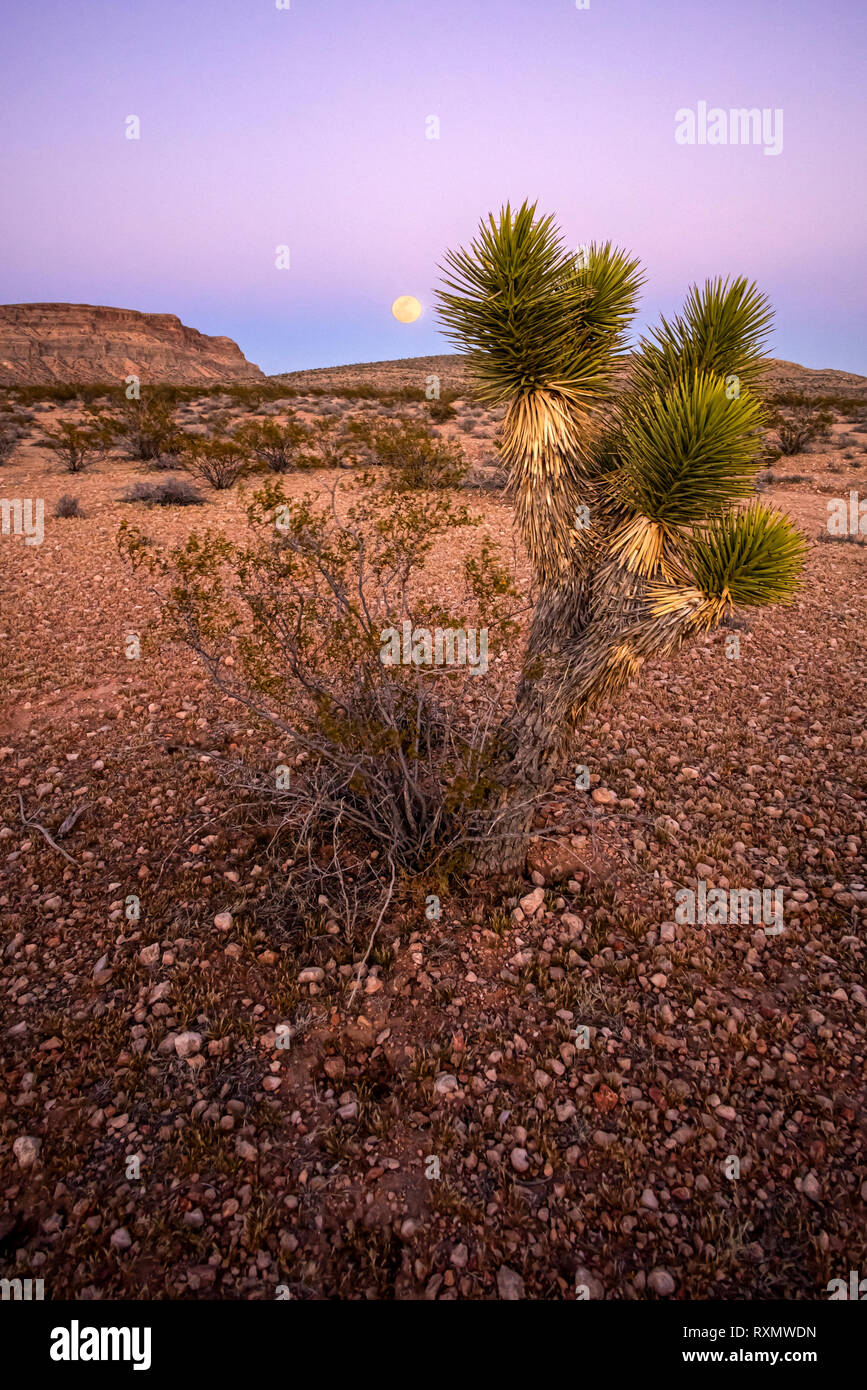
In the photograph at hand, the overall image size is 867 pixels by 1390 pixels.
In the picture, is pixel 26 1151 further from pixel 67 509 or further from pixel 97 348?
pixel 97 348

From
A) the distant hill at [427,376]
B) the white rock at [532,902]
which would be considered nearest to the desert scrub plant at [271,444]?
the white rock at [532,902]

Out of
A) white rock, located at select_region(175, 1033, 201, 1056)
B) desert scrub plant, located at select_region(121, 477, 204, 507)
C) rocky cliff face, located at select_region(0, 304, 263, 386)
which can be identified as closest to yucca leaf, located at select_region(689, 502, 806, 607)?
white rock, located at select_region(175, 1033, 201, 1056)

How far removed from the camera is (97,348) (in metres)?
61.9

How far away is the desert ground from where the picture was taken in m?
2.12

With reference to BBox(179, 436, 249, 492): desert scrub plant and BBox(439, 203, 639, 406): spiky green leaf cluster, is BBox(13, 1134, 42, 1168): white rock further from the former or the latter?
BBox(179, 436, 249, 492): desert scrub plant

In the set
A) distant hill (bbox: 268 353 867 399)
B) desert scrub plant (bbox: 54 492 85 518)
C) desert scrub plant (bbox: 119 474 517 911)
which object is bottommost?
desert scrub plant (bbox: 119 474 517 911)

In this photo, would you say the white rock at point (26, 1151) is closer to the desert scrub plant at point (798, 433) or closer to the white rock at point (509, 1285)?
the white rock at point (509, 1285)

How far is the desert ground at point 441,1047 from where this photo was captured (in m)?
2.12

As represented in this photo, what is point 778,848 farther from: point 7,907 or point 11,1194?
point 7,907

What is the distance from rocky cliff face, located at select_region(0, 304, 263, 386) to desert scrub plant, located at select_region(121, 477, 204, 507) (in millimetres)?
48839

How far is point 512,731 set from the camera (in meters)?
3.63
